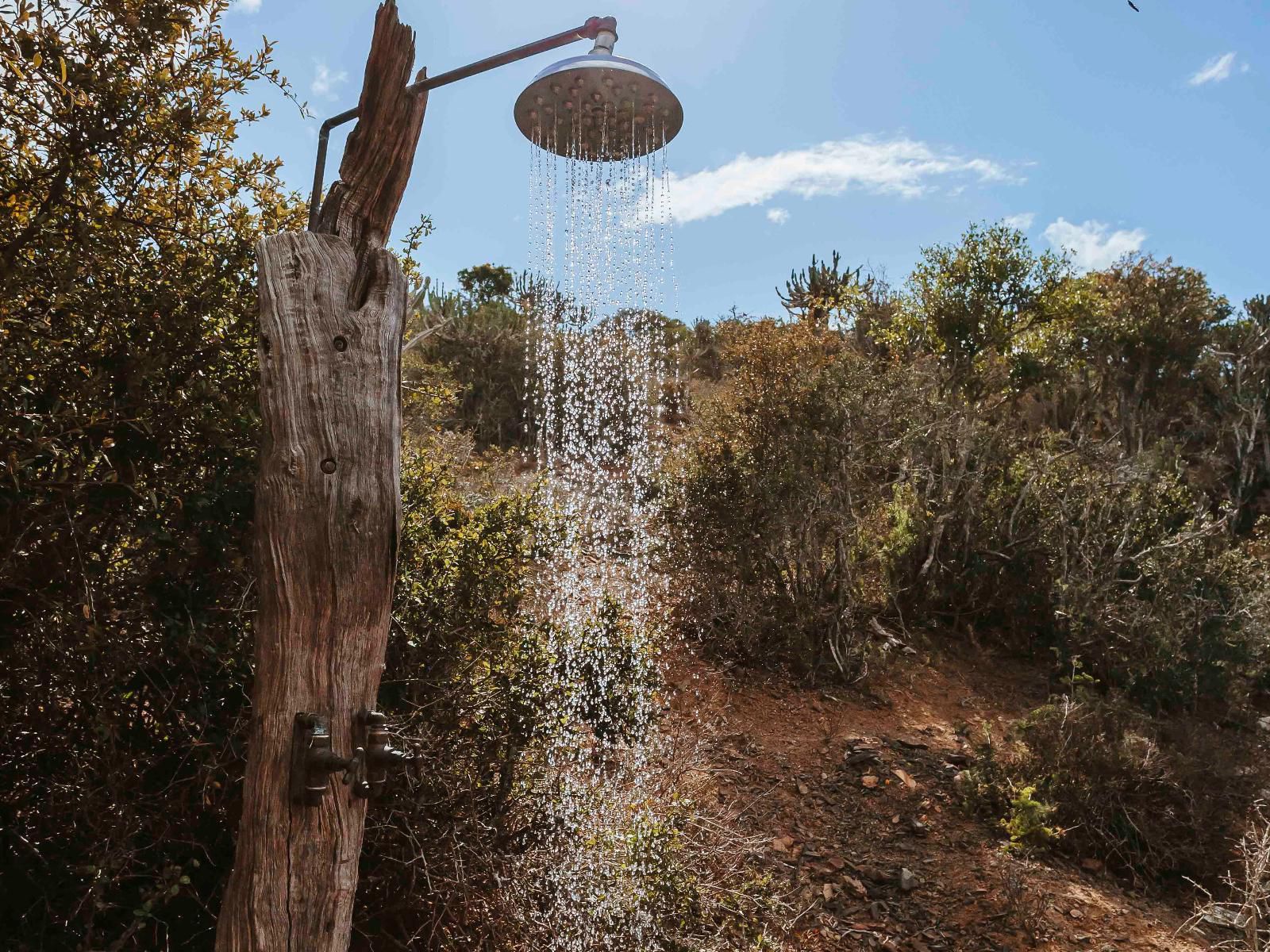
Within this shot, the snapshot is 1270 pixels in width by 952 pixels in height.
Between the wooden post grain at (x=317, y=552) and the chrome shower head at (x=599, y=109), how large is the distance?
1289 mm

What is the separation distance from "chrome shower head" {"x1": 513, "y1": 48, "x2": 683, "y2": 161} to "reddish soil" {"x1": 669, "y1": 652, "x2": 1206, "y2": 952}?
363 cm

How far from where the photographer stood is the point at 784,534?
6.65 m

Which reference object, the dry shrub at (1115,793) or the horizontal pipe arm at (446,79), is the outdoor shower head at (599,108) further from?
the dry shrub at (1115,793)

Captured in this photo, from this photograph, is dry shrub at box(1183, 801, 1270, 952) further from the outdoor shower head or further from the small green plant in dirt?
the outdoor shower head

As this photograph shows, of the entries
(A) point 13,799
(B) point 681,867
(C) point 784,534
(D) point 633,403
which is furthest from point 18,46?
(D) point 633,403

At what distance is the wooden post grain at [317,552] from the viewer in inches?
79.1

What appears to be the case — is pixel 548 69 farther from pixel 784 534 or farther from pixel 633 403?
pixel 633 403

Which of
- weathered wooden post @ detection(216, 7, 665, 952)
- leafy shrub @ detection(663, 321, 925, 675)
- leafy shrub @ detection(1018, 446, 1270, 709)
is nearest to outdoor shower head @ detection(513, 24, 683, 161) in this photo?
weathered wooden post @ detection(216, 7, 665, 952)

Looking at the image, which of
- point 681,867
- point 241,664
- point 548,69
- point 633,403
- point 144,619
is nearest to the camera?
point 144,619

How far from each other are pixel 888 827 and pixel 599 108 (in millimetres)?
4254

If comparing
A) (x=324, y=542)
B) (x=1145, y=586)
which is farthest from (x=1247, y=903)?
(x=1145, y=586)

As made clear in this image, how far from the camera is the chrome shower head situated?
123 inches

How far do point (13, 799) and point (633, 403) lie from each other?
869 cm

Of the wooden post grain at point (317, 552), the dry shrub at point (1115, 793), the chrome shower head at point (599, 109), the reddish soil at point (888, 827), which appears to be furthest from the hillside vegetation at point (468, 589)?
the chrome shower head at point (599, 109)
